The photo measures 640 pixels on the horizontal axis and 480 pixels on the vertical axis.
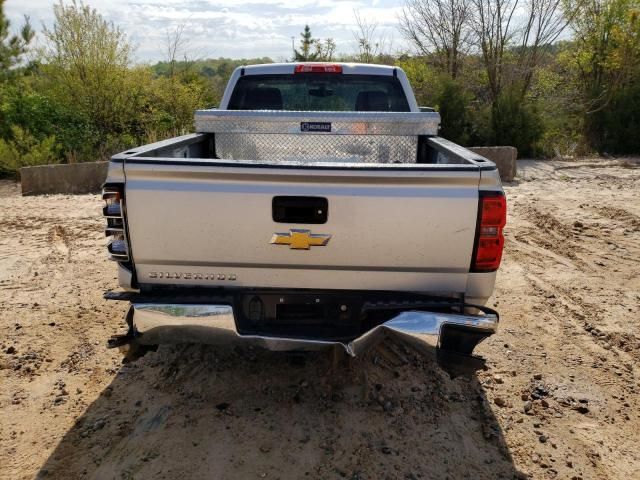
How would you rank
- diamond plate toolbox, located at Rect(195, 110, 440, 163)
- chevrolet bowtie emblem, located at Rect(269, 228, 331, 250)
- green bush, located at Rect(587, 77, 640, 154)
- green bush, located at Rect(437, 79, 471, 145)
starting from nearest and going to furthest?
chevrolet bowtie emblem, located at Rect(269, 228, 331, 250) → diamond plate toolbox, located at Rect(195, 110, 440, 163) → green bush, located at Rect(437, 79, 471, 145) → green bush, located at Rect(587, 77, 640, 154)

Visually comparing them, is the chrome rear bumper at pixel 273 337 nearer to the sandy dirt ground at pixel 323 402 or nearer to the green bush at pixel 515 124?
the sandy dirt ground at pixel 323 402

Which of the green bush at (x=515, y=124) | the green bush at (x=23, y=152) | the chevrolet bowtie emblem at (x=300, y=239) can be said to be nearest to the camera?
the chevrolet bowtie emblem at (x=300, y=239)

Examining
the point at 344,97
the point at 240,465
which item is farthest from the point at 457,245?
the point at 344,97

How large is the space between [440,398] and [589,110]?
14.0m

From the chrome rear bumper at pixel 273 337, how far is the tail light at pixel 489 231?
0.93 feet

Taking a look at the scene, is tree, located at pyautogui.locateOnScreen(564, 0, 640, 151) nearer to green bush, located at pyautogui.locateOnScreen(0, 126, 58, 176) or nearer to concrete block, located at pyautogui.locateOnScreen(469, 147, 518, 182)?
concrete block, located at pyautogui.locateOnScreen(469, 147, 518, 182)

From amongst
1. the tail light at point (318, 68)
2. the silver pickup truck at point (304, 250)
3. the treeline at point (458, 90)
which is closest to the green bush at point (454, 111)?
the treeline at point (458, 90)

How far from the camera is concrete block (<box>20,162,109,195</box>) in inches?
369

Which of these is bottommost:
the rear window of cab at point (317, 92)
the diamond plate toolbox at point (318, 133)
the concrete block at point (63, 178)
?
the concrete block at point (63, 178)

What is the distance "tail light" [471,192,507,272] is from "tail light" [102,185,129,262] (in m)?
1.86

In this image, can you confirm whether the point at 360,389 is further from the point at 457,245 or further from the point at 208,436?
the point at 457,245

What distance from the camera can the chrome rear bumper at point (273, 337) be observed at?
2613 mm

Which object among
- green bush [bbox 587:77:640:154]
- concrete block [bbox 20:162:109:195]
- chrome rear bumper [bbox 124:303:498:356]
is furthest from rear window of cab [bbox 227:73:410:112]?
green bush [bbox 587:77:640:154]

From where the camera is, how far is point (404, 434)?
2.97 metres
